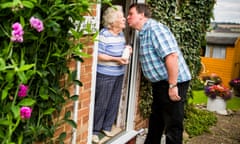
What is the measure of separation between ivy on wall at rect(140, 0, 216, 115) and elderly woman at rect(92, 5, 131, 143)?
2.95 feet

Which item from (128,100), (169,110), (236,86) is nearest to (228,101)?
(236,86)

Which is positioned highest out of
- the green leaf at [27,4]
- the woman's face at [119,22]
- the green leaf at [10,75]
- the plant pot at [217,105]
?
the green leaf at [27,4]

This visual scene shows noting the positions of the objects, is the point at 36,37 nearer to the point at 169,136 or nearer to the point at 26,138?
the point at 26,138

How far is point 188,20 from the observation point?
5.54 metres

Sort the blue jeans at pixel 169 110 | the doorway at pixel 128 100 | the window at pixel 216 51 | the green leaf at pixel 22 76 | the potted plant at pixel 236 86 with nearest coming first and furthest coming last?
the green leaf at pixel 22 76 < the blue jeans at pixel 169 110 < the doorway at pixel 128 100 < the potted plant at pixel 236 86 < the window at pixel 216 51

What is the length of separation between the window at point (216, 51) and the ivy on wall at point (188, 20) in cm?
877

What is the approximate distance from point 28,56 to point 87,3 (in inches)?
17.8

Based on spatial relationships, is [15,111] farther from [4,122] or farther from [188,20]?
[188,20]

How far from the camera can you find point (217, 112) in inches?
309

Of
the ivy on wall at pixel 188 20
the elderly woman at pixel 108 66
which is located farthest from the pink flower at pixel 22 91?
the ivy on wall at pixel 188 20

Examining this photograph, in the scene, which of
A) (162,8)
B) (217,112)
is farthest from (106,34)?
(217,112)

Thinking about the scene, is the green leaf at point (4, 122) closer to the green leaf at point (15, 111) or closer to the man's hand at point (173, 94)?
the green leaf at point (15, 111)

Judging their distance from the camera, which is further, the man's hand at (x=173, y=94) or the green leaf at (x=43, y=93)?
the man's hand at (x=173, y=94)

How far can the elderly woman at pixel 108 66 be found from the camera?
3.48 m
